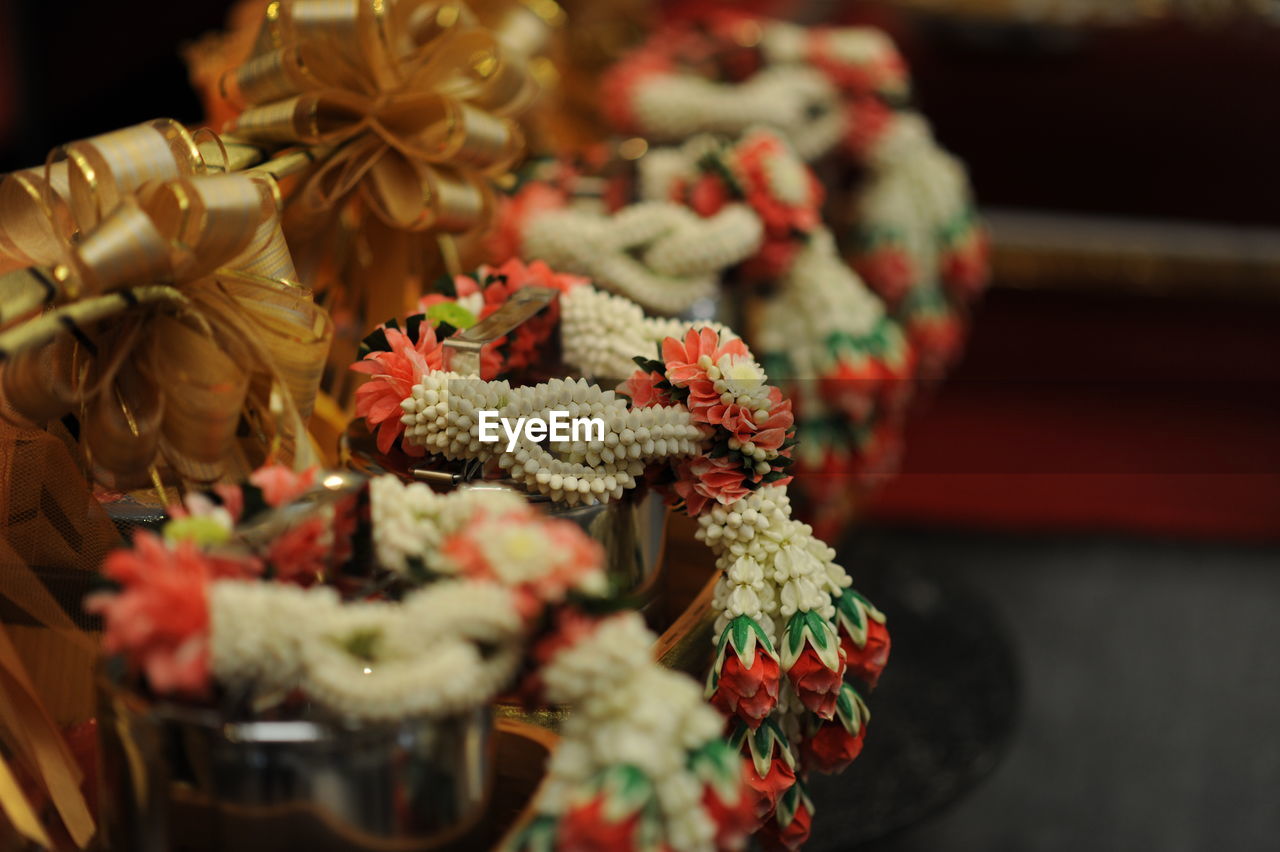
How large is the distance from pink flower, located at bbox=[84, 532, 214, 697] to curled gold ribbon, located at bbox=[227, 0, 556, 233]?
32cm

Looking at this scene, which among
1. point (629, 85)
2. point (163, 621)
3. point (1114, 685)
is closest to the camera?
point (163, 621)

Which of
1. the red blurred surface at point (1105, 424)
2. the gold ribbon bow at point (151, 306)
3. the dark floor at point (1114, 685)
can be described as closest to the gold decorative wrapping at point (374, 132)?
the gold ribbon bow at point (151, 306)

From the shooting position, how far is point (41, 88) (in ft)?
6.22

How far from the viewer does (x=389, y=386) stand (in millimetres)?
500

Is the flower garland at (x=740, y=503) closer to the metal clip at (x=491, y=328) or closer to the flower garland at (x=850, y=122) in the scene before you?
the metal clip at (x=491, y=328)

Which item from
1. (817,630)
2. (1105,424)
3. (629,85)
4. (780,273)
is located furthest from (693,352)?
(1105,424)

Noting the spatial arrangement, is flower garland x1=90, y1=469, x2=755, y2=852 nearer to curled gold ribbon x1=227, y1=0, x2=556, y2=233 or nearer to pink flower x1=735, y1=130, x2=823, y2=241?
curled gold ribbon x1=227, y1=0, x2=556, y2=233

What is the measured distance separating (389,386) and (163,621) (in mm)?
176

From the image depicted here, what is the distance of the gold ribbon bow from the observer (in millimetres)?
438

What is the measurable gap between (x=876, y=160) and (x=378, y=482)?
0.84 m

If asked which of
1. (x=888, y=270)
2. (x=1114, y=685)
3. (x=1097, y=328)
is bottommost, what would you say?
(x=1114, y=685)

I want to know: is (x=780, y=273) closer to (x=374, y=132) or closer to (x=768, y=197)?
(x=768, y=197)

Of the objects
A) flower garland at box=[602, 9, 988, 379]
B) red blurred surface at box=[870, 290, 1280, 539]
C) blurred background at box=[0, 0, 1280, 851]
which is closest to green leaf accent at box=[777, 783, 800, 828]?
flower garland at box=[602, 9, 988, 379]

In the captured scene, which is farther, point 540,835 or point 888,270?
point 888,270
